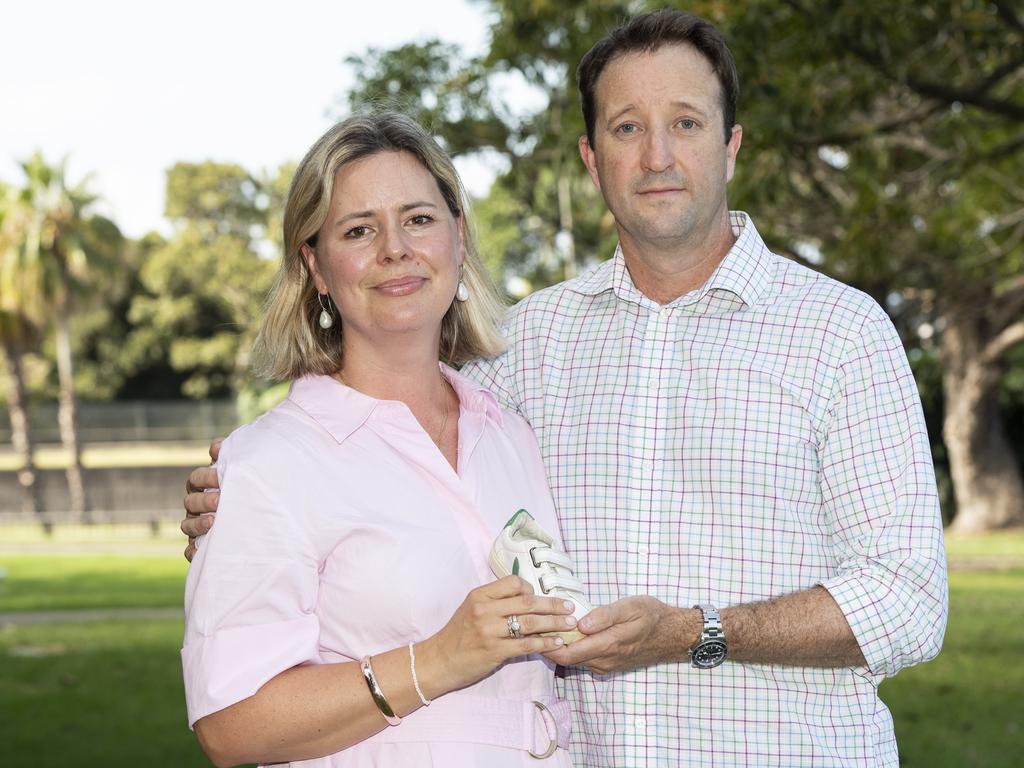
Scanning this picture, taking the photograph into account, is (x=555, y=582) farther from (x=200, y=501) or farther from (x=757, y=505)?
(x=200, y=501)

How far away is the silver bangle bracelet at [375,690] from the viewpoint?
7.91 ft

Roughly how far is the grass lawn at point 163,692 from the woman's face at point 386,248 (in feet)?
21.0

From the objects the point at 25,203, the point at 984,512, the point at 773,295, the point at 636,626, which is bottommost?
the point at 984,512

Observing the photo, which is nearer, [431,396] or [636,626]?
[636,626]

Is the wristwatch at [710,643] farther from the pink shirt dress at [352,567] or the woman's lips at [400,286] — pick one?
the woman's lips at [400,286]

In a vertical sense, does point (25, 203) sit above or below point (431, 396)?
above

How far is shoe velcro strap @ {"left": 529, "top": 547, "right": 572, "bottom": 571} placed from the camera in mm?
2449

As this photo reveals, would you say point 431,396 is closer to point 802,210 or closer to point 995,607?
point 995,607

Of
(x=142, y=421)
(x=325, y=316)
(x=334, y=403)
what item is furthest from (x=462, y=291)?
(x=142, y=421)

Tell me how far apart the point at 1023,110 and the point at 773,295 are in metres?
7.98

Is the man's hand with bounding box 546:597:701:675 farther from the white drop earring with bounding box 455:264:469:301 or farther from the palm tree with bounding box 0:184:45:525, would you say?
the palm tree with bounding box 0:184:45:525

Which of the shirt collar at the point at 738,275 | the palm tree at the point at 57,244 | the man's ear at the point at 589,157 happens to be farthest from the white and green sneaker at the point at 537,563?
the palm tree at the point at 57,244

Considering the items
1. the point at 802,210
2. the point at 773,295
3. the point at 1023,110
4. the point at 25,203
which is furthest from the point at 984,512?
the point at 25,203

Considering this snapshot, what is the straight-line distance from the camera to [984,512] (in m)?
25.1
